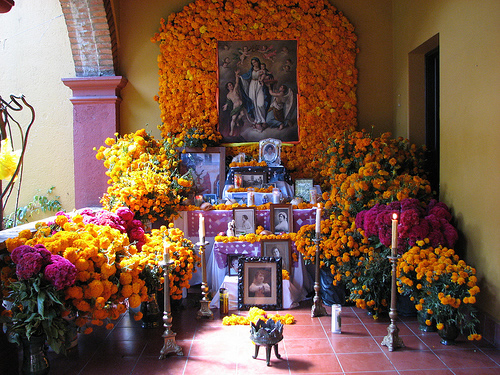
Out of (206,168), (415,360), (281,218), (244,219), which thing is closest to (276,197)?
(281,218)

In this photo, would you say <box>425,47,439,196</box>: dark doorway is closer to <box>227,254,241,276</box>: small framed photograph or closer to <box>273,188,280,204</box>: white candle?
<box>273,188,280,204</box>: white candle

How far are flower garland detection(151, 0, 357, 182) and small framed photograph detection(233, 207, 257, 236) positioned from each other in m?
1.59

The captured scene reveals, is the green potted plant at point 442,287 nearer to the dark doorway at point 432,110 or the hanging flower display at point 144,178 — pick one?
the dark doorway at point 432,110

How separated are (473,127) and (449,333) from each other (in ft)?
7.03

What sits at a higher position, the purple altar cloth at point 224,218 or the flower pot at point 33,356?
the purple altar cloth at point 224,218

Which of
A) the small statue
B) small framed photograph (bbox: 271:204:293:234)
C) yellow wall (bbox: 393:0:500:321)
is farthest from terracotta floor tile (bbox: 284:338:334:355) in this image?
small framed photograph (bbox: 271:204:293:234)

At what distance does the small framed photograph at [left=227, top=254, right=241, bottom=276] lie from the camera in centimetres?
583

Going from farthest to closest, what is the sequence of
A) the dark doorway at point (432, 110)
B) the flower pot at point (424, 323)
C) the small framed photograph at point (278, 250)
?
1. the dark doorway at point (432, 110)
2. the small framed photograph at point (278, 250)
3. the flower pot at point (424, 323)

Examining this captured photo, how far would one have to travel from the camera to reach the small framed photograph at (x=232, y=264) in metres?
5.83

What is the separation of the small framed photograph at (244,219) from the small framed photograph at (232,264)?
0.43m

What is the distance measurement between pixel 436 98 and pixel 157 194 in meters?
4.34

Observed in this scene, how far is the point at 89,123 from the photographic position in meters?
7.26

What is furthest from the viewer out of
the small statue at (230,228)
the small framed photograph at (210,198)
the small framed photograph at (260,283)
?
the small framed photograph at (210,198)

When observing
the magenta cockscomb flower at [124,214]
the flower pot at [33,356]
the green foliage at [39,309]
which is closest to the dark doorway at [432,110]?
the magenta cockscomb flower at [124,214]
